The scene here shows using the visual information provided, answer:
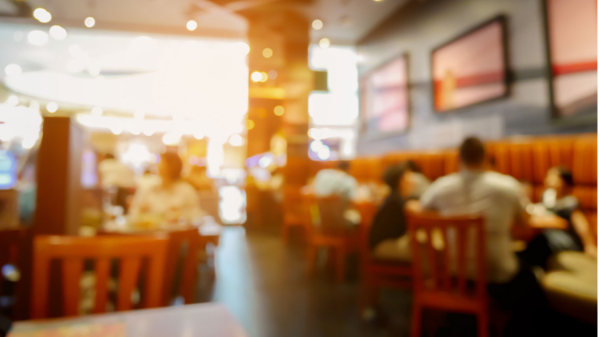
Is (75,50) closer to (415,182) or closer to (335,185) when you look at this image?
(335,185)

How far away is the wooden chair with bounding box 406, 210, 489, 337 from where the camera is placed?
1.85 m

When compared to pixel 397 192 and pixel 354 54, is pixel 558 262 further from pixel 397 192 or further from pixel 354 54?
pixel 354 54

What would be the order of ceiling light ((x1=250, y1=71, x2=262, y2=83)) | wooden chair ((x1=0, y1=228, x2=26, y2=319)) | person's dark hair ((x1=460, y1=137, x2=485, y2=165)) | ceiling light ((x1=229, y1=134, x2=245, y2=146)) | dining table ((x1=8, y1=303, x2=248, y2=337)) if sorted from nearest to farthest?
1. dining table ((x1=8, y1=303, x2=248, y2=337))
2. wooden chair ((x1=0, y1=228, x2=26, y2=319))
3. person's dark hair ((x1=460, y1=137, x2=485, y2=165))
4. ceiling light ((x1=250, y1=71, x2=262, y2=83))
5. ceiling light ((x1=229, y1=134, x2=245, y2=146))

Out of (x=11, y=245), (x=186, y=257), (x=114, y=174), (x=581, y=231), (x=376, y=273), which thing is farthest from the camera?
(x=114, y=174)

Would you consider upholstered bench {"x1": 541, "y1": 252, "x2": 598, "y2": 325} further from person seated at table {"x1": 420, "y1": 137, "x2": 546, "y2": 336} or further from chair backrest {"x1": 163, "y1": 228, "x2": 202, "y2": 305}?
chair backrest {"x1": 163, "y1": 228, "x2": 202, "y2": 305}

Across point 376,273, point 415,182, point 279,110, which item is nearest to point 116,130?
point 279,110

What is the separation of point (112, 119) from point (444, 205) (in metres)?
12.5

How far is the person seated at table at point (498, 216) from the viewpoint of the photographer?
193 cm

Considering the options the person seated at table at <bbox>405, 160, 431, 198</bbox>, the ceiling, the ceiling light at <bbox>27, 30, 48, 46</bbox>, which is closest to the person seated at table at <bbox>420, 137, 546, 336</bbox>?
the person seated at table at <bbox>405, 160, 431, 198</bbox>

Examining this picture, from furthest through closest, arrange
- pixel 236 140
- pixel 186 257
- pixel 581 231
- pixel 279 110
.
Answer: pixel 236 140 → pixel 279 110 → pixel 581 231 → pixel 186 257

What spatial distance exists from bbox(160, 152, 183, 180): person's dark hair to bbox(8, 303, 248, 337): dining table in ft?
7.67

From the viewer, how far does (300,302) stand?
3.05 metres

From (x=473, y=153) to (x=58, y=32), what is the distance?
6910 mm

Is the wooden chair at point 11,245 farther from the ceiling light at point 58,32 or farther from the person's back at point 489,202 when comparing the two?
the ceiling light at point 58,32
